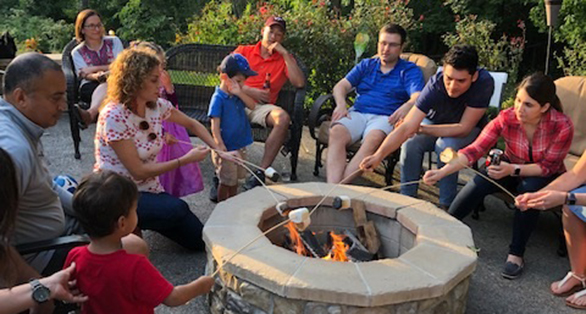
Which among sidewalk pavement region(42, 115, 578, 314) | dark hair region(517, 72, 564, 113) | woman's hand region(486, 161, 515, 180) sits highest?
dark hair region(517, 72, 564, 113)

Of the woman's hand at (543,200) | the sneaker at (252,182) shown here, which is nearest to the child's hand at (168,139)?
the sneaker at (252,182)

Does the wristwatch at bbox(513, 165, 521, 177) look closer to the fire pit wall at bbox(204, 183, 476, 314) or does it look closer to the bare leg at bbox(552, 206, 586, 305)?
the bare leg at bbox(552, 206, 586, 305)

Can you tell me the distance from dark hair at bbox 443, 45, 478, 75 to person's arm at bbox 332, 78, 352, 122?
974mm

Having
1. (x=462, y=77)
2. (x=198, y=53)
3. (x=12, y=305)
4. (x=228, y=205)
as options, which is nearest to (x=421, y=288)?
(x=228, y=205)

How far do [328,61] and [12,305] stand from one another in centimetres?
494

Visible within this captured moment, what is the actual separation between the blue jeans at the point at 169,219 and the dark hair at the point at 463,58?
1.94 m

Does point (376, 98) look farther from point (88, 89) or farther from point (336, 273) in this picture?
point (88, 89)

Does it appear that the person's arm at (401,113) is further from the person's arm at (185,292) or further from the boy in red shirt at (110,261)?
the boy in red shirt at (110,261)

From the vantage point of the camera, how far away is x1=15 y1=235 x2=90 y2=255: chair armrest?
184 centimetres

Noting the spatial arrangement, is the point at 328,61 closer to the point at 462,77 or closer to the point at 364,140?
the point at 364,140

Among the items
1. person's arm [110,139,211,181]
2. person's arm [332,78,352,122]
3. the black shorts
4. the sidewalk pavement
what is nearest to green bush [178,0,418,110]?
person's arm [332,78,352,122]

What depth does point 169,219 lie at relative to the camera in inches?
112

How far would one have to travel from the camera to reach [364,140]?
379 cm

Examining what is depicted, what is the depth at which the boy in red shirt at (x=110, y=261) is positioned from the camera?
5.40 feet
